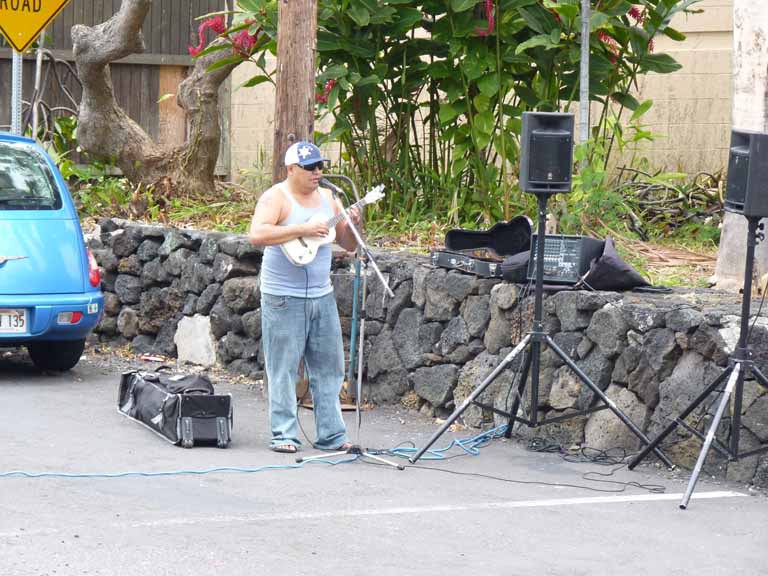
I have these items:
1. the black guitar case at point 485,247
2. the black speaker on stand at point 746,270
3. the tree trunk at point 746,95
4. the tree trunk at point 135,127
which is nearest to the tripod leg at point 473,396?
the black speaker on stand at point 746,270

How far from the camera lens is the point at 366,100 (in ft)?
38.5

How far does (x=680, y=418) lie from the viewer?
7.42m

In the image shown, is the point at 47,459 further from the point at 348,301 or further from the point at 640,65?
the point at 640,65

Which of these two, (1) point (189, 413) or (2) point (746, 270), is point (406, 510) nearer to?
(1) point (189, 413)

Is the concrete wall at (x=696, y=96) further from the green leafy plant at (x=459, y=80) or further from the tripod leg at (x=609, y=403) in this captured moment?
the tripod leg at (x=609, y=403)

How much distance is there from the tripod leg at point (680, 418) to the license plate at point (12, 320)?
476 centimetres

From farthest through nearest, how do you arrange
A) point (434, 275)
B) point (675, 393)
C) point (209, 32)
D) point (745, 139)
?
point (209, 32)
point (434, 275)
point (675, 393)
point (745, 139)

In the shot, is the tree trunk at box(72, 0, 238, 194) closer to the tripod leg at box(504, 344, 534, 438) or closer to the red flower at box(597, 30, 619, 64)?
the red flower at box(597, 30, 619, 64)

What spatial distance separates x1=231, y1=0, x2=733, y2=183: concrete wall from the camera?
549 inches

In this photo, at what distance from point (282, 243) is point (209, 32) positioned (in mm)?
10795

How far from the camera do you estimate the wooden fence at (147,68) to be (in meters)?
17.2

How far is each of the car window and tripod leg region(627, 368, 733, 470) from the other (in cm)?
529

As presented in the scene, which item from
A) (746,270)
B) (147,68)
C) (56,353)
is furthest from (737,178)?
(147,68)

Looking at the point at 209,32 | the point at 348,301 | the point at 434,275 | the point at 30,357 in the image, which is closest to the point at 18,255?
the point at 30,357
